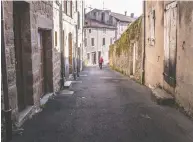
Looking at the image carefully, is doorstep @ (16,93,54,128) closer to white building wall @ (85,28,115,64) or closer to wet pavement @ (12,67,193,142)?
wet pavement @ (12,67,193,142)

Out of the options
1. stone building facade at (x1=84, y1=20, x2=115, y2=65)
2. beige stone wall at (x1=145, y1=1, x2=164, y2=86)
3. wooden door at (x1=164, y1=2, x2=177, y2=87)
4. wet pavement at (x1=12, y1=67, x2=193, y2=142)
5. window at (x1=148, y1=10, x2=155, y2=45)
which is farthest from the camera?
stone building facade at (x1=84, y1=20, x2=115, y2=65)

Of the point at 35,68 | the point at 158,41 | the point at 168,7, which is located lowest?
the point at 35,68

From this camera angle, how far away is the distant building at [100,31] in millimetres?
46700

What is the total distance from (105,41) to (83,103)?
42520 millimetres

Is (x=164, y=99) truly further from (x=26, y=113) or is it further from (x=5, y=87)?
(x=5, y=87)

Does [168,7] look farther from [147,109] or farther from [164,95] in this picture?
[147,109]

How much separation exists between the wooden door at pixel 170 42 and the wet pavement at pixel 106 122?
2.95ft

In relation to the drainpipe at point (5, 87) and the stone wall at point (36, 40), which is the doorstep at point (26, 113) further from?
the drainpipe at point (5, 87)

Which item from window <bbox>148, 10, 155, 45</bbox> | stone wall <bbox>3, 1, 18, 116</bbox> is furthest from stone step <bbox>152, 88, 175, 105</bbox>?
stone wall <bbox>3, 1, 18, 116</bbox>

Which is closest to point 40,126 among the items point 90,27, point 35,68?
point 35,68

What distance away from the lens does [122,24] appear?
5419 cm

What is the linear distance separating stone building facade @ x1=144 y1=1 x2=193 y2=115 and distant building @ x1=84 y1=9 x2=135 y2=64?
35206 millimetres

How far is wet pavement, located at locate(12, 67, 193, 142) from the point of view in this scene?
4.76 metres

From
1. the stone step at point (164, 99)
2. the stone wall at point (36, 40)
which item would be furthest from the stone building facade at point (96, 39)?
the stone step at point (164, 99)
